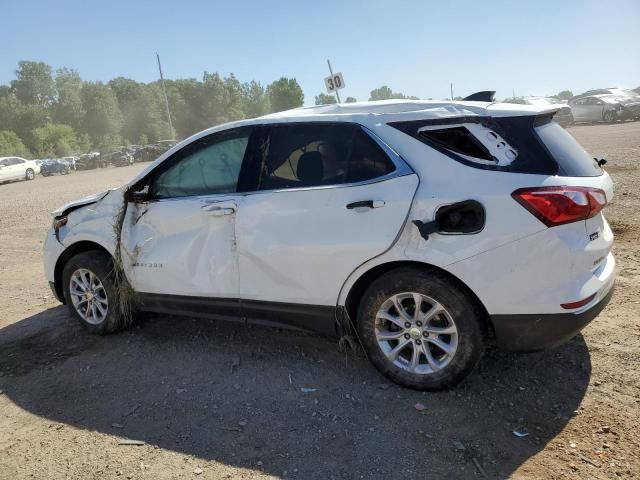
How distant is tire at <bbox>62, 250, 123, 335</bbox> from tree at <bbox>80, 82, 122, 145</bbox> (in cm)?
9187

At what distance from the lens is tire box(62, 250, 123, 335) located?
4.38 meters

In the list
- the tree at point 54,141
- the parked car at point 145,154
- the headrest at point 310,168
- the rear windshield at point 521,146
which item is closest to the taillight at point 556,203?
the rear windshield at point 521,146

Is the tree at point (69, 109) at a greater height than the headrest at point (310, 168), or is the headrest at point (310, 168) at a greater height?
the tree at point (69, 109)

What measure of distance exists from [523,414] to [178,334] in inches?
114

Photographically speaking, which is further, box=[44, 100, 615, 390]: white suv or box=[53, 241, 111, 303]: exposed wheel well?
box=[53, 241, 111, 303]: exposed wheel well

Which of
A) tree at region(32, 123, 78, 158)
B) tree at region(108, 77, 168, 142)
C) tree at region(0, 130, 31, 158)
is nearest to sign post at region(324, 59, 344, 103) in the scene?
tree at region(0, 130, 31, 158)

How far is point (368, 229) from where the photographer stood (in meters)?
3.17

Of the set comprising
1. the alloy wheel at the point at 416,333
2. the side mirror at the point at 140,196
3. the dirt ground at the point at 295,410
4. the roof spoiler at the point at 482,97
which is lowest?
→ the dirt ground at the point at 295,410

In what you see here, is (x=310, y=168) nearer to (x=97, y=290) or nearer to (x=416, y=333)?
(x=416, y=333)

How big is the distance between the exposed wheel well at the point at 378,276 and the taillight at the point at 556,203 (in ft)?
1.91

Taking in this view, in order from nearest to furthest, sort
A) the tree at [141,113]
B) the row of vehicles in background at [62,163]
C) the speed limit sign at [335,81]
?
the speed limit sign at [335,81] < the row of vehicles in background at [62,163] < the tree at [141,113]

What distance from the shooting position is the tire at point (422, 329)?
302 centimetres

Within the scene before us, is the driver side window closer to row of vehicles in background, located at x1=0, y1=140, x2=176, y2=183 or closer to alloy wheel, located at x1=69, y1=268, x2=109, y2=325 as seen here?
alloy wheel, located at x1=69, y1=268, x2=109, y2=325

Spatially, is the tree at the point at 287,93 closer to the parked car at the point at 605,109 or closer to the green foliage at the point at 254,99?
the green foliage at the point at 254,99
